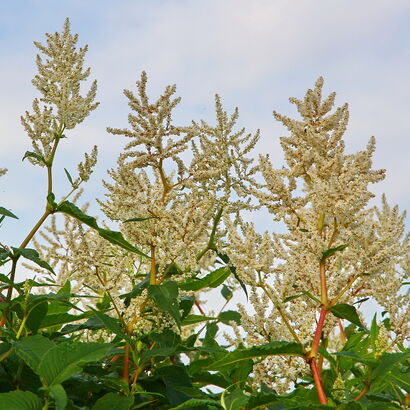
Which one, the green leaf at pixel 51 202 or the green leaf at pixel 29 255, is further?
the green leaf at pixel 51 202

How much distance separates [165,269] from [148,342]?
0.47 meters

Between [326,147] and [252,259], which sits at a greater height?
[326,147]

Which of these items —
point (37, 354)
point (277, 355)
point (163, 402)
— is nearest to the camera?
point (37, 354)

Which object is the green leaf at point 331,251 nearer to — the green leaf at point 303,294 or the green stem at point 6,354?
the green leaf at point 303,294

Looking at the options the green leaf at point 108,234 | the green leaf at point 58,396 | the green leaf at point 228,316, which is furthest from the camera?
the green leaf at point 228,316

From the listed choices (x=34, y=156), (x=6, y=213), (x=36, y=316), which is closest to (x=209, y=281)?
(x=36, y=316)

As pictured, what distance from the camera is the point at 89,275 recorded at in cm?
369

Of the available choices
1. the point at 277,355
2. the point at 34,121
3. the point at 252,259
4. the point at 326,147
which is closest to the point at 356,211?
the point at 326,147

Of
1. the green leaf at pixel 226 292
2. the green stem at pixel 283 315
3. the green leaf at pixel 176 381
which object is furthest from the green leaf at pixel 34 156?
the green leaf at pixel 226 292

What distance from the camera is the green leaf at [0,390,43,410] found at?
252 centimetres

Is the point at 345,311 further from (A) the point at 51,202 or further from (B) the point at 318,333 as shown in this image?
(A) the point at 51,202

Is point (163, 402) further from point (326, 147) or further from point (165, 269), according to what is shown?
point (326, 147)

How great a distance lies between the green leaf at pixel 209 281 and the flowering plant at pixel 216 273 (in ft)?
0.03

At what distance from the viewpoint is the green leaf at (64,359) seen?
2568mm
